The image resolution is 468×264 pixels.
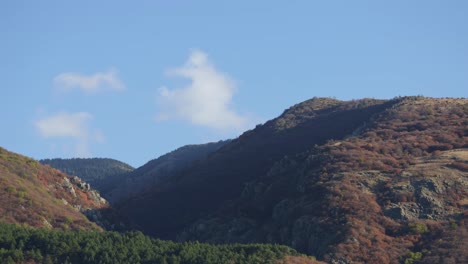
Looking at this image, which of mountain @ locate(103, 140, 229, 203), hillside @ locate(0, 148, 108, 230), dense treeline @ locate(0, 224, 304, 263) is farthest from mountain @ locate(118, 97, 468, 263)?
mountain @ locate(103, 140, 229, 203)

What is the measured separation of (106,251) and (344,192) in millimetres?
33274

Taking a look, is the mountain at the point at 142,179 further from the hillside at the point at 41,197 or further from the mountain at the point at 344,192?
the hillside at the point at 41,197

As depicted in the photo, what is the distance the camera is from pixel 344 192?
87750 millimetres

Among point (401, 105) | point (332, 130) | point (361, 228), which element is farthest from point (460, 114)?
point (361, 228)

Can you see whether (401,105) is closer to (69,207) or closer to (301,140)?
(301,140)

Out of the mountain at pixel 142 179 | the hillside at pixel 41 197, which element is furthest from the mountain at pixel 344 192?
the mountain at pixel 142 179

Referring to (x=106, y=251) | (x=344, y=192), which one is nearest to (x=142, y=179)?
(x=344, y=192)

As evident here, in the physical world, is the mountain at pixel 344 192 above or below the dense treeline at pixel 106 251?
above

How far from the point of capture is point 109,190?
176 meters

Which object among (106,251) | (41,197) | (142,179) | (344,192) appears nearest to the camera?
(106,251)

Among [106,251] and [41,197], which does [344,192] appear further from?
[41,197]

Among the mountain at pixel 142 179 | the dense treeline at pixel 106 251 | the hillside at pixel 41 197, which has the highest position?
the mountain at pixel 142 179

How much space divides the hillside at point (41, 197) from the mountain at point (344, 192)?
12.8 m

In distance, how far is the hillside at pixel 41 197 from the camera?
270 ft
